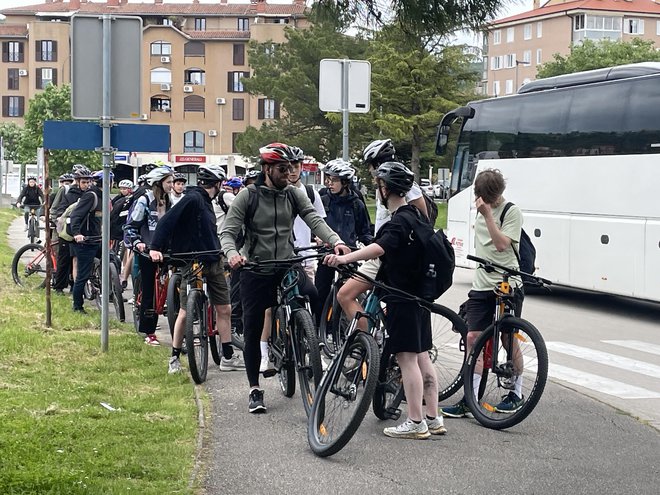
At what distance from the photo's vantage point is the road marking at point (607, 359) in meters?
10.8

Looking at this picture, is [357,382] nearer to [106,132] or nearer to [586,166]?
[106,132]

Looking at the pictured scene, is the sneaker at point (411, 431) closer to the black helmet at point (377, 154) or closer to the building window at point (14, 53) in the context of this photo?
the black helmet at point (377, 154)

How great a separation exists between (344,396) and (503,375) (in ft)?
4.92

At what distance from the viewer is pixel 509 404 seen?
7.49m

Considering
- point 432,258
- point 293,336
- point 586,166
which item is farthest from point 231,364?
point 586,166

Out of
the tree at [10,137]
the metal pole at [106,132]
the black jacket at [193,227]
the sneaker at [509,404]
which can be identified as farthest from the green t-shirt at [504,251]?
the tree at [10,137]

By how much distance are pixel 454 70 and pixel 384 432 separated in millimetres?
48904

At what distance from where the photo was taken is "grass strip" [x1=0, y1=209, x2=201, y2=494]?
5617 mm

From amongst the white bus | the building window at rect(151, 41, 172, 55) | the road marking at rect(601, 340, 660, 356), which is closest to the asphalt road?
the road marking at rect(601, 340, 660, 356)

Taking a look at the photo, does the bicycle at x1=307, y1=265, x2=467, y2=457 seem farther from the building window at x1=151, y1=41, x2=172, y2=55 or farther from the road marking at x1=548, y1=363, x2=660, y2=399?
the building window at x1=151, y1=41, x2=172, y2=55

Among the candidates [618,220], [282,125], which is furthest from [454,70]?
[618,220]

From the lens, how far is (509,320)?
7.39 metres

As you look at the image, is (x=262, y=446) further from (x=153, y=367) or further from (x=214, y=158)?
(x=214, y=158)

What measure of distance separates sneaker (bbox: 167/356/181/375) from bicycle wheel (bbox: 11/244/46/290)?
26.8 ft
